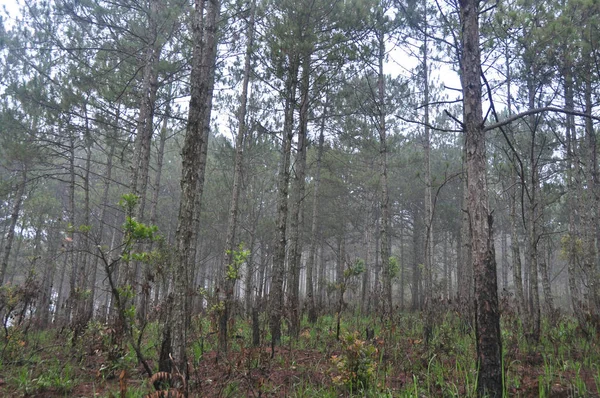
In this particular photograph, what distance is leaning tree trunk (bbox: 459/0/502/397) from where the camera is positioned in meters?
3.13

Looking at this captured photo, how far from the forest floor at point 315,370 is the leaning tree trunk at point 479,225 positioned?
0.36m

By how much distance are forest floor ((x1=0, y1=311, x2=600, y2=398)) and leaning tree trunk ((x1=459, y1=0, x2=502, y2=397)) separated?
361 millimetres

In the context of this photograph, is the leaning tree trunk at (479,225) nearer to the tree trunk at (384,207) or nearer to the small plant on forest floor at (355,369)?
the small plant on forest floor at (355,369)

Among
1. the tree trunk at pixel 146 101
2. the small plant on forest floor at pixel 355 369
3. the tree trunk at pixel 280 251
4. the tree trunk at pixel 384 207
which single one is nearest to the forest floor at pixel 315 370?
the small plant on forest floor at pixel 355 369

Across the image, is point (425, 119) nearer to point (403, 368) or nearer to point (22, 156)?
point (403, 368)

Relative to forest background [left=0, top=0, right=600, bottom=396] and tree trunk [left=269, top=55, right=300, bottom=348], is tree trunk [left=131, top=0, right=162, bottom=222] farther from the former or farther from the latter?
tree trunk [left=269, top=55, right=300, bottom=348]

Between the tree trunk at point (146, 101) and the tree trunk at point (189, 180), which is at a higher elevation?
the tree trunk at point (146, 101)

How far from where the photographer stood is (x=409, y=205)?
20.7m

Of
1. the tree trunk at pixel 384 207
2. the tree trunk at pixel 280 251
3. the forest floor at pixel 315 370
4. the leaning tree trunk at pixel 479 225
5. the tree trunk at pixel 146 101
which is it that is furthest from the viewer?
the tree trunk at pixel 384 207

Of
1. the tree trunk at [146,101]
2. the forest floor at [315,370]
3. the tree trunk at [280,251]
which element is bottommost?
the forest floor at [315,370]

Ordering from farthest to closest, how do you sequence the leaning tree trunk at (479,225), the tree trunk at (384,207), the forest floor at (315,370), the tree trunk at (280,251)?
1. the tree trunk at (384,207)
2. the tree trunk at (280,251)
3. the forest floor at (315,370)
4. the leaning tree trunk at (479,225)

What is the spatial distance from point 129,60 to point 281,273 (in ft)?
24.4

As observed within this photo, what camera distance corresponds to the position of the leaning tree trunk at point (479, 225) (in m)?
3.13

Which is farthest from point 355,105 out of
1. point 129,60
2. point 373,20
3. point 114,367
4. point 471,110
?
point 114,367
